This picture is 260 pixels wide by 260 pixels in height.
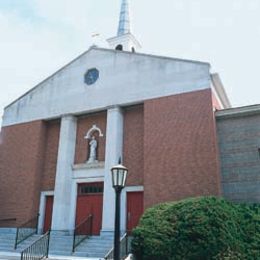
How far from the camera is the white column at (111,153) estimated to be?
16250 mm

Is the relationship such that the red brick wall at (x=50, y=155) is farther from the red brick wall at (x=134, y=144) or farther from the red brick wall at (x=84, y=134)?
the red brick wall at (x=134, y=144)

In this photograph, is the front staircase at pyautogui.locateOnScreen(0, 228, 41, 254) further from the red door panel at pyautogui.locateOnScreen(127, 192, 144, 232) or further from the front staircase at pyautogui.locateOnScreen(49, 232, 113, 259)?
the red door panel at pyautogui.locateOnScreen(127, 192, 144, 232)

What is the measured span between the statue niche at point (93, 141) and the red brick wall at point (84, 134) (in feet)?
0.40

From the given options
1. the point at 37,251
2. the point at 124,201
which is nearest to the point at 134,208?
the point at 124,201

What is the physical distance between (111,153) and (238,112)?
6.84 m

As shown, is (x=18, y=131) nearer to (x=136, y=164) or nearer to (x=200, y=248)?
(x=136, y=164)

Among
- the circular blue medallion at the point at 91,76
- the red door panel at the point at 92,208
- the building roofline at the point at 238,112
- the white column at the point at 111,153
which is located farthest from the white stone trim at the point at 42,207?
the building roofline at the point at 238,112

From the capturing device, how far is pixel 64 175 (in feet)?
60.8

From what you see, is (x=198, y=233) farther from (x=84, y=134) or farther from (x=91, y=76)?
(x=91, y=76)

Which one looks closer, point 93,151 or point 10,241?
point 10,241

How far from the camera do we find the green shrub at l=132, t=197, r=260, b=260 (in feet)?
33.8

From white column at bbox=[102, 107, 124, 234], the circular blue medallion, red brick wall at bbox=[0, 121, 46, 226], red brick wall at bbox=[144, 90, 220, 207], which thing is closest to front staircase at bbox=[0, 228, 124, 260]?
white column at bbox=[102, 107, 124, 234]

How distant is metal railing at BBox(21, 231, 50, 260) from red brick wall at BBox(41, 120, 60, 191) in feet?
15.1

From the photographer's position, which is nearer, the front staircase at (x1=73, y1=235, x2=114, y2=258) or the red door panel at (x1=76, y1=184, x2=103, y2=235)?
the front staircase at (x1=73, y1=235, x2=114, y2=258)
